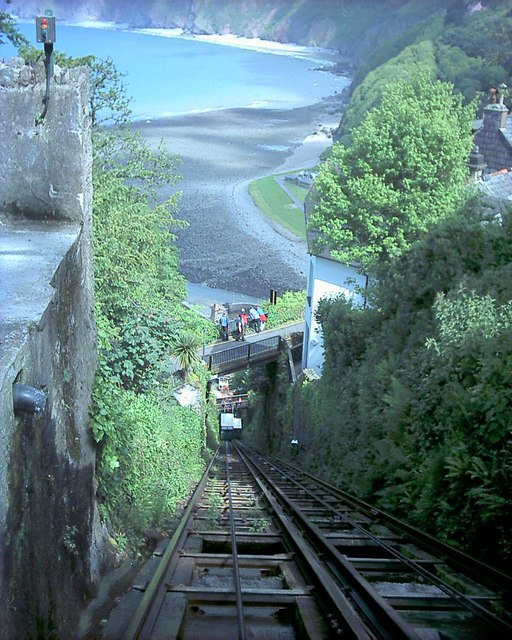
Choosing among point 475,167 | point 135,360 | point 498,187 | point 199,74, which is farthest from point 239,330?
point 199,74

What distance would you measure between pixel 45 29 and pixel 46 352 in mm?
3260

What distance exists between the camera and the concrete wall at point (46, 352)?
4.56 meters

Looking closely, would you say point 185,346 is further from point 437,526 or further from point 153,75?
point 153,75

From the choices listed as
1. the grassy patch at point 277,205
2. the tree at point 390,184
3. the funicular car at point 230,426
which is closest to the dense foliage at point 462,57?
the grassy patch at point 277,205

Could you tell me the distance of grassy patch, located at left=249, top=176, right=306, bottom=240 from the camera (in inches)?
2036

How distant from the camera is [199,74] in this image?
115 metres

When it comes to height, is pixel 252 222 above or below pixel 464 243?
above

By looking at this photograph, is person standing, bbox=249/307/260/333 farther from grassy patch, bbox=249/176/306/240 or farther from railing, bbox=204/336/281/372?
grassy patch, bbox=249/176/306/240

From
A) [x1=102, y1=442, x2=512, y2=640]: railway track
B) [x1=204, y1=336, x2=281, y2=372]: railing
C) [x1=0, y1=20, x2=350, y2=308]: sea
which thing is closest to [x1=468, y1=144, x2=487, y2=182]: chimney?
[x1=204, y1=336, x2=281, y2=372]: railing

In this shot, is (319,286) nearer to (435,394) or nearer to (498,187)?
(498,187)

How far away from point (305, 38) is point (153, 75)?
66101mm

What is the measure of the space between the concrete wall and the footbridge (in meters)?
18.5

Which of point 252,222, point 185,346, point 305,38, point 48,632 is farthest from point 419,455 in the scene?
point 305,38

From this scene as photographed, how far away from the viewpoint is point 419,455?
840 cm
